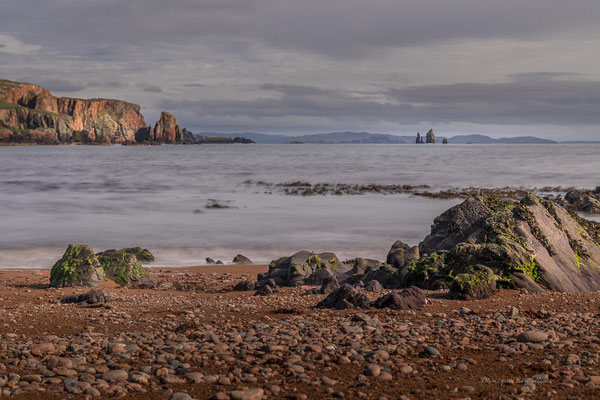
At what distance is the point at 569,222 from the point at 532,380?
24.6 ft

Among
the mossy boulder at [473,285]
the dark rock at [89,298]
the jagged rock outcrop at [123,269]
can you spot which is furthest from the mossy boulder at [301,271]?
the dark rock at [89,298]

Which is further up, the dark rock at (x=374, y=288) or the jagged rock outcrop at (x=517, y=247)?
the jagged rock outcrop at (x=517, y=247)

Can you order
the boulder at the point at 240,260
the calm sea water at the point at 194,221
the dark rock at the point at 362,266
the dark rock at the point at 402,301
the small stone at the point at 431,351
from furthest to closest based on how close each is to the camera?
the calm sea water at the point at 194,221, the boulder at the point at 240,260, the dark rock at the point at 362,266, the dark rock at the point at 402,301, the small stone at the point at 431,351

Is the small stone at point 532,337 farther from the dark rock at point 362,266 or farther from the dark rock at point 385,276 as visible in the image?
the dark rock at point 362,266

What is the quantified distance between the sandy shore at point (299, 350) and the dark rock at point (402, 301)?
A: 191 millimetres

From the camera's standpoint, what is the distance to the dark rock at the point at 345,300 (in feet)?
24.4

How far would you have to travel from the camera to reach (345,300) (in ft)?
24.5

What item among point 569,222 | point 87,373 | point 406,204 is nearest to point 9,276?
point 87,373

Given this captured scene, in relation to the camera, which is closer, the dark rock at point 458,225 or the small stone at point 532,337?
the small stone at point 532,337

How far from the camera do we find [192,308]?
25.4ft

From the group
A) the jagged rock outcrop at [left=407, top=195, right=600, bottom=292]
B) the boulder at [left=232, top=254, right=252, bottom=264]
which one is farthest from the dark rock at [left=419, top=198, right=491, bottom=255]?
the boulder at [left=232, top=254, right=252, bottom=264]

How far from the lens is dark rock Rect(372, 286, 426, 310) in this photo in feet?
23.8

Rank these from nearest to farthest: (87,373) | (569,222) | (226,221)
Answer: (87,373) → (569,222) → (226,221)

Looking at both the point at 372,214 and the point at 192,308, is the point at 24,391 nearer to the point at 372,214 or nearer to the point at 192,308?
the point at 192,308
